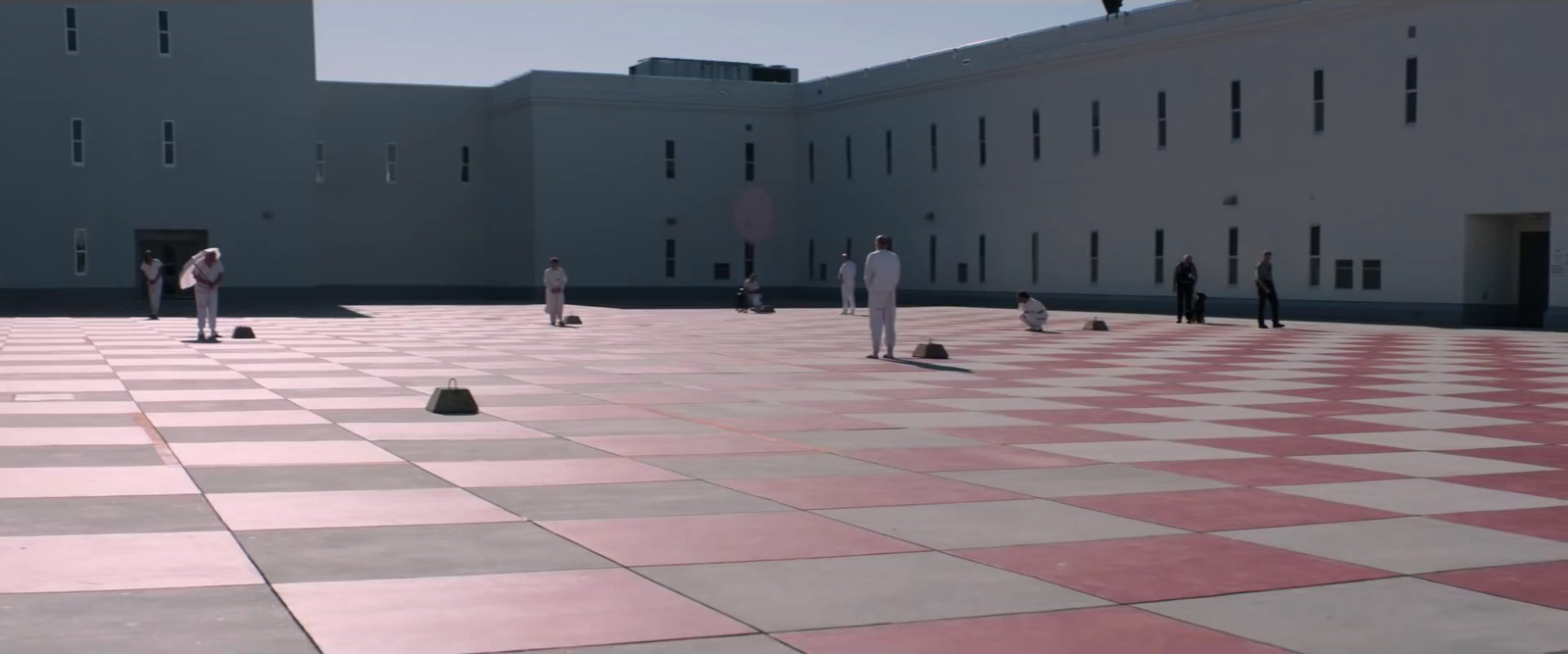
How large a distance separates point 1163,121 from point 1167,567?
3895 centimetres

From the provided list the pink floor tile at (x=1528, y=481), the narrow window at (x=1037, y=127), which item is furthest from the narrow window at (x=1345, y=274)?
the pink floor tile at (x=1528, y=481)

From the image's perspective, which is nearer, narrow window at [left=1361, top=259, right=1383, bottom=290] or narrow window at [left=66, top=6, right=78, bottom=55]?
narrow window at [left=1361, top=259, right=1383, bottom=290]

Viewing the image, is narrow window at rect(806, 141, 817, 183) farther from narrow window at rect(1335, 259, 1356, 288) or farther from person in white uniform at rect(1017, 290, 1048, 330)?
person in white uniform at rect(1017, 290, 1048, 330)

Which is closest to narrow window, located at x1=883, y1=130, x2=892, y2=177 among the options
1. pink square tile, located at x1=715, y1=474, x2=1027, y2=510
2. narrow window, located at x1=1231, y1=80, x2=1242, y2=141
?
narrow window, located at x1=1231, y1=80, x2=1242, y2=141

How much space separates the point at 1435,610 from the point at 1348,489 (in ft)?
11.2

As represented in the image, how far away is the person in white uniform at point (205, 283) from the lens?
27.1 metres

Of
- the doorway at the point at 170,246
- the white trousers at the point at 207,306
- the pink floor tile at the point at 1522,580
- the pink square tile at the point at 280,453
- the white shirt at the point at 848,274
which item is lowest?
the pink floor tile at the point at 1522,580

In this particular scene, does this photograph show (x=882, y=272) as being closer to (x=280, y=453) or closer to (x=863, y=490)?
(x=280, y=453)

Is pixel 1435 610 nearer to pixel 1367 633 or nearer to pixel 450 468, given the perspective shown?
pixel 1367 633

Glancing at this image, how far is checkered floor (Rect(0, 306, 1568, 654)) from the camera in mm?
6012

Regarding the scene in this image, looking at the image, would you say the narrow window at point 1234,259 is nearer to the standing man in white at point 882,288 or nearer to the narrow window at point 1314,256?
the narrow window at point 1314,256

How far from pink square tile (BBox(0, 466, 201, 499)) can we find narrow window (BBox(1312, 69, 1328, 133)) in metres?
34.8

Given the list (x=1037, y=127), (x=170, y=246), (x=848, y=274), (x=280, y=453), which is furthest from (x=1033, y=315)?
(x=170, y=246)

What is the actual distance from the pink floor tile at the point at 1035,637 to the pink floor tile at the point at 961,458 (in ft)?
14.3
